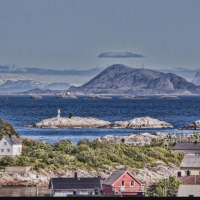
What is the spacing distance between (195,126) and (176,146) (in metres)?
46.6

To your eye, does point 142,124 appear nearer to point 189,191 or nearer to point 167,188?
point 167,188

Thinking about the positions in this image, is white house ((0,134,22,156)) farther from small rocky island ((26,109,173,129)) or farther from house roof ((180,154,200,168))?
small rocky island ((26,109,173,129))

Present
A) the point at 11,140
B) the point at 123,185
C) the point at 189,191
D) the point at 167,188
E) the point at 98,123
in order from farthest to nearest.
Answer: the point at 98,123
the point at 11,140
the point at 123,185
the point at 167,188
the point at 189,191

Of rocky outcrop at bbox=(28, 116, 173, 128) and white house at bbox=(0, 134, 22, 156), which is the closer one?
white house at bbox=(0, 134, 22, 156)

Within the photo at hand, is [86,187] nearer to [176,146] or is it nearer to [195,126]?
[176,146]

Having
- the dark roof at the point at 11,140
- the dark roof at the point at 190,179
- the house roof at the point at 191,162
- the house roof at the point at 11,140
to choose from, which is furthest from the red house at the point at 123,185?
the dark roof at the point at 11,140

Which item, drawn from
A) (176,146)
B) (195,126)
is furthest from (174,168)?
(195,126)

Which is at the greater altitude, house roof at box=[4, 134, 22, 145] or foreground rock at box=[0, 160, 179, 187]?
house roof at box=[4, 134, 22, 145]

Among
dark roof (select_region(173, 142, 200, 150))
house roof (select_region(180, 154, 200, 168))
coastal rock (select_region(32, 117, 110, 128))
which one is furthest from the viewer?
coastal rock (select_region(32, 117, 110, 128))

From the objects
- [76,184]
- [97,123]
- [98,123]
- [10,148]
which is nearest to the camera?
[76,184]

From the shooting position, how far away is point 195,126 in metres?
102

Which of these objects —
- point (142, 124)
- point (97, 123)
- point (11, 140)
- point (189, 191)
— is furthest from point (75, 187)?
point (97, 123)

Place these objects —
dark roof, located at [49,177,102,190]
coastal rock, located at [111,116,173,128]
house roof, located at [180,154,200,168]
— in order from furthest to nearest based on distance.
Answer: coastal rock, located at [111,116,173,128] → house roof, located at [180,154,200,168] → dark roof, located at [49,177,102,190]

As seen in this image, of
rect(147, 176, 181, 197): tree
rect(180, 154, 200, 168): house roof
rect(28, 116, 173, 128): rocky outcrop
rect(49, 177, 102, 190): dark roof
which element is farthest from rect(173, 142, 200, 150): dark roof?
rect(28, 116, 173, 128): rocky outcrop
